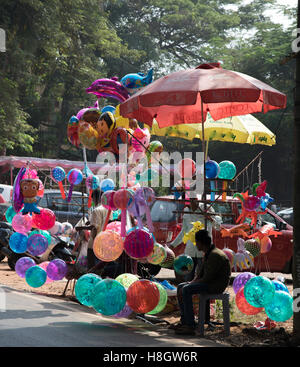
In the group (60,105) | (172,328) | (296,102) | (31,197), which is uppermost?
(60,105)

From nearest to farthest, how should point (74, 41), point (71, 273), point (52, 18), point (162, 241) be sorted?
point (71, 273), point (162, 241), point (52, 18), point (74, 41)

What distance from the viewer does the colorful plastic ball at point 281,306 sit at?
23.4 ft

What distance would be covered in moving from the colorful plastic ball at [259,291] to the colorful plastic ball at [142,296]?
44.5 inches

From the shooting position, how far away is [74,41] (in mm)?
24906

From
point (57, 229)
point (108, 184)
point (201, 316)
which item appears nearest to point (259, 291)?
point (201, 316)

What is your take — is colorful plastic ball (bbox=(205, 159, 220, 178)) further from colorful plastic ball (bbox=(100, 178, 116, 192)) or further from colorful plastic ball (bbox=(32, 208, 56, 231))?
colorful plastic ball (bbox=(32, 208, 56, 231))

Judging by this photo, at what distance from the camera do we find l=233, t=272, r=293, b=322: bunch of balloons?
23.5ft

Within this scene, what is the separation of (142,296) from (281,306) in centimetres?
168

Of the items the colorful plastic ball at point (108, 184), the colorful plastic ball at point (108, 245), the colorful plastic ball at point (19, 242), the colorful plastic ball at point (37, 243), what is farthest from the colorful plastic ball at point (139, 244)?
the colorful plastic ball at point (19, 242)

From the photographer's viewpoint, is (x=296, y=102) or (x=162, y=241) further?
(x=162, y=241)

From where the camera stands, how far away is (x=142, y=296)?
24.5 ft

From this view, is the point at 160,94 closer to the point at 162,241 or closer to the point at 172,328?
the point at 172,328

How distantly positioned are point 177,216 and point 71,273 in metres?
3.42
